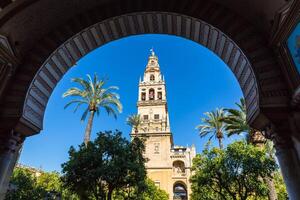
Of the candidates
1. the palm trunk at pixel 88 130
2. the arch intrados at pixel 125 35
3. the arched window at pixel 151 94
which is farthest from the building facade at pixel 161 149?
the arch intrados at pixel 125 35

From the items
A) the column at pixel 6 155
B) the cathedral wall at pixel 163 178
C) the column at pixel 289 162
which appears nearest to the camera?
the column at pixel 289 162

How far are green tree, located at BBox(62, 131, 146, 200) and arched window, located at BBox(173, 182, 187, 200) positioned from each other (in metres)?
41.0

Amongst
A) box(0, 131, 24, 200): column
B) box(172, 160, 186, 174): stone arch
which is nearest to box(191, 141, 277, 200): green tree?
box(0, 131, 24, 200): column

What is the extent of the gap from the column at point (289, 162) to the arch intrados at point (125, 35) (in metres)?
1.11

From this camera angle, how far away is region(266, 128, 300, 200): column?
5.52 metres

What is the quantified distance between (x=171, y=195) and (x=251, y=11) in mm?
48386

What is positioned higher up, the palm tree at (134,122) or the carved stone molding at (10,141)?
the palm tree at (134,122)

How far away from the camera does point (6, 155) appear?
640cm

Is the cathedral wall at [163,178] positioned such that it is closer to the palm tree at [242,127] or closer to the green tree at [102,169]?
the palm tree at [242,127]

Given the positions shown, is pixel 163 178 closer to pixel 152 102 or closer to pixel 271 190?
pixel 152 102

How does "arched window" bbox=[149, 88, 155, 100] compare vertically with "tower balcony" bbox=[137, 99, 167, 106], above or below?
above

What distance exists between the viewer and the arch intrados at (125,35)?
736cm

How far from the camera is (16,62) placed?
715 cm

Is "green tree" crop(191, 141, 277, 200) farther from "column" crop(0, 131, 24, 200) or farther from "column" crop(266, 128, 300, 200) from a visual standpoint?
"column" crop(0, 131, 24, 200)
